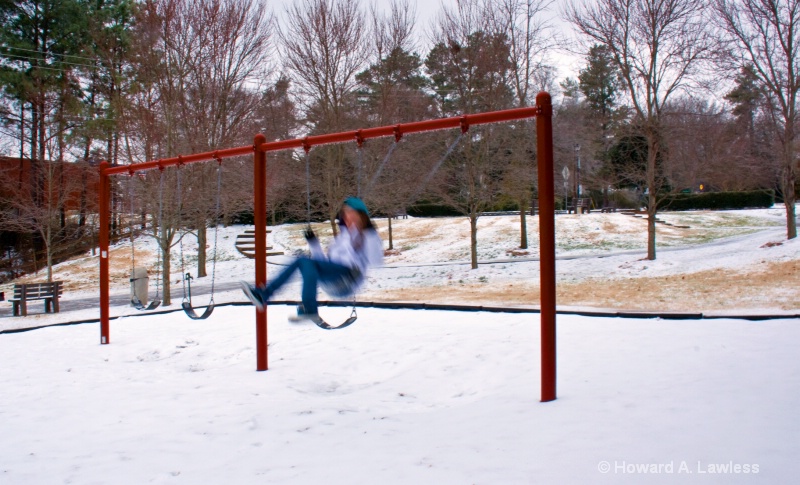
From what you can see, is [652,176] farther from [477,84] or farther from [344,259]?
[344,259]

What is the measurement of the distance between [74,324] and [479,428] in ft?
27.5

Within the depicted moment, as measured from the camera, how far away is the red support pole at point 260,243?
6535mm

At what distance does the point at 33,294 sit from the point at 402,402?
13372 mm

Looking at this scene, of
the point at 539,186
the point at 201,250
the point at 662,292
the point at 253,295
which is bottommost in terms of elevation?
the point at 662,292

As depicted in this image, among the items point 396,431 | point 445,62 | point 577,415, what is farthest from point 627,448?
point 445,62

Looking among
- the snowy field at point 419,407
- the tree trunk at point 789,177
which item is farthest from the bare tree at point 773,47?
the snowy field at point 419,407

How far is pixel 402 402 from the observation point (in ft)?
17.4

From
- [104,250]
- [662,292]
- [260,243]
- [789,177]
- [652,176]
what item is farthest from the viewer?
[789,177]

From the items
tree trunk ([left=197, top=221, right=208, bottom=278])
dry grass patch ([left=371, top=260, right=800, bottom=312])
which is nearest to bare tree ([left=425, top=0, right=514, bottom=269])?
dry grass patch ([left=371, top=260, right=800, bottom=312])

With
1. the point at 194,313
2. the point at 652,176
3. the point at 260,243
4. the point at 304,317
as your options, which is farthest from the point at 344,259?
the point at 652,176

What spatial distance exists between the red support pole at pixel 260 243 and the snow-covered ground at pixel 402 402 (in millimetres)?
267

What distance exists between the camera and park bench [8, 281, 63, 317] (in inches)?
572

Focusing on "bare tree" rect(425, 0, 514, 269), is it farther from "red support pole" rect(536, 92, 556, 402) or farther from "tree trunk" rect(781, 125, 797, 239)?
"red support pole" rect(536, 92, 556, 402)

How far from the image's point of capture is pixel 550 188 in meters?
4.98
